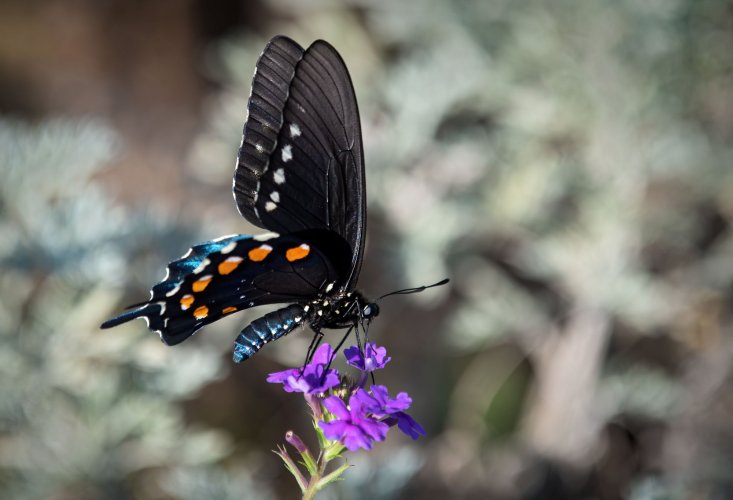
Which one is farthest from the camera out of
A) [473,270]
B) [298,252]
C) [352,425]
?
[473,270]

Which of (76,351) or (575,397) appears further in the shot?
(575,397)

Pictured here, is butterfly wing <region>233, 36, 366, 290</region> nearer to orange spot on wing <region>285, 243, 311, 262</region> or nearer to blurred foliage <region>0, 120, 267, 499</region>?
orange spot on wing <region>285, 243, 311, 262</region>

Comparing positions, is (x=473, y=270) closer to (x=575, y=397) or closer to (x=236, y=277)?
(x=575, y=397)

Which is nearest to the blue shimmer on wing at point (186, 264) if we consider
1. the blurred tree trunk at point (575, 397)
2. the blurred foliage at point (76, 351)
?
the blurred foliage at point (76, 351)

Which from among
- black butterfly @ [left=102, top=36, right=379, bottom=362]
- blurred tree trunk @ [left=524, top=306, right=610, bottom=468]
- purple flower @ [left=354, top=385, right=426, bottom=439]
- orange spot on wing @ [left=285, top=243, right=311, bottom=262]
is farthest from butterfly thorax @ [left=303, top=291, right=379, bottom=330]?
blurred tree trunk @ [left=524, top=306, right=610, bottom=468]

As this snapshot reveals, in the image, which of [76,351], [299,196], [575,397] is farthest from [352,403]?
[575,397]
